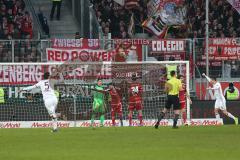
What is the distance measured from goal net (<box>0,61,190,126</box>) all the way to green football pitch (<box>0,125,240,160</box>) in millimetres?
9070

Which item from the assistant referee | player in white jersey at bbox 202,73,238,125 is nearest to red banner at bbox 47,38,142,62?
player in white jersey at bbox 202,73,238,125

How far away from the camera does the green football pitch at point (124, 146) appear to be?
1836 cm

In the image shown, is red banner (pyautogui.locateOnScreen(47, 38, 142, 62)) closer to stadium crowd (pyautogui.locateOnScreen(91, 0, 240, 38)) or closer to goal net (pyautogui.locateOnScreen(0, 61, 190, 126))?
goal net (pyautogui.locateOnScreen(0, 61, 190, 126))

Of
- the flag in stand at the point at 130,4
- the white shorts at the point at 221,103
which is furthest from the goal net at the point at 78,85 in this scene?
the flag in stand at the point at 130,4

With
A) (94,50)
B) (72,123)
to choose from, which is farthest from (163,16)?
(72,123)

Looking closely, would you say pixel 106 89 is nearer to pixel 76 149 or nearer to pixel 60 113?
pixel 60 113

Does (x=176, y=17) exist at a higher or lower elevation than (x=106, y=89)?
higher

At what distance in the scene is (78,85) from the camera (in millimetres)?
36500

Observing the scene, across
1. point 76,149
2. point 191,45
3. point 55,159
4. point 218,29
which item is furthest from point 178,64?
point 55,159

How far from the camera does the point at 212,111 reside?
3681 cm

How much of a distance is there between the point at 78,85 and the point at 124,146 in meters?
15.6

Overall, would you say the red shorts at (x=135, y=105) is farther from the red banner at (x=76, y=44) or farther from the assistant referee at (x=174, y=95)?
the assistant referee at (x=174, y=95)

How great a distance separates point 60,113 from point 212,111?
6.82 meters

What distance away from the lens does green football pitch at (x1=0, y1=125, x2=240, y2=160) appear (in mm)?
18359
